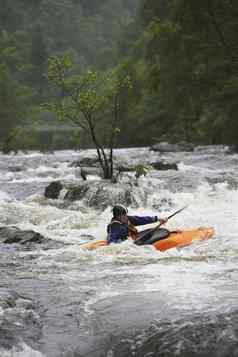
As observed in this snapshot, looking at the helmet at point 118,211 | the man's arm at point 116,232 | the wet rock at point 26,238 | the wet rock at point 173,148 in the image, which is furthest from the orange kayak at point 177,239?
the wet rock at point 173,148

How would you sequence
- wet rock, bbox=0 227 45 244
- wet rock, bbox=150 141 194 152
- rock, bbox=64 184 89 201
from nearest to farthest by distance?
wet rock, bbox=0 227 45 244
rock, bbox=64 184 89 201
wet rock, bbox=150 141 194 152

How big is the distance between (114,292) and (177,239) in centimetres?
259

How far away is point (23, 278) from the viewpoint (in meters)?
6.40

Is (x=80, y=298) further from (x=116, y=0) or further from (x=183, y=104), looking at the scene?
(x=116, y=0)

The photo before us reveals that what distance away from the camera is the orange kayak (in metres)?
7.90

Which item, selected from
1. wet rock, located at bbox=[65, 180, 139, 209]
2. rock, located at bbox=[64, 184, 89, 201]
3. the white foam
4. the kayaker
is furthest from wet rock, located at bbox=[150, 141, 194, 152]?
the white foam

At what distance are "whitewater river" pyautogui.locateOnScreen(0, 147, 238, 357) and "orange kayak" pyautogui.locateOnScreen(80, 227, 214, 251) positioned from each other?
0.13 metres

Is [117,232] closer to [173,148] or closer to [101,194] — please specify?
[101,194]

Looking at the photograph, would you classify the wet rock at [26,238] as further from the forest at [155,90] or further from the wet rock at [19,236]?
the forest at [155,90]

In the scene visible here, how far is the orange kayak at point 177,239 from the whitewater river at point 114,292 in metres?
0.13

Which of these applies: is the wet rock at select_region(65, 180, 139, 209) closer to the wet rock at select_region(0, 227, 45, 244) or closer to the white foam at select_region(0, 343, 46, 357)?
the wet rock at select_region(0, 227, 45, 244)

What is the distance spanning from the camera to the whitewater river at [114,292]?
4.16m

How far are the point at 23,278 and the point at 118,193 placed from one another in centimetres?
596

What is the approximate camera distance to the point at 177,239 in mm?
8055
